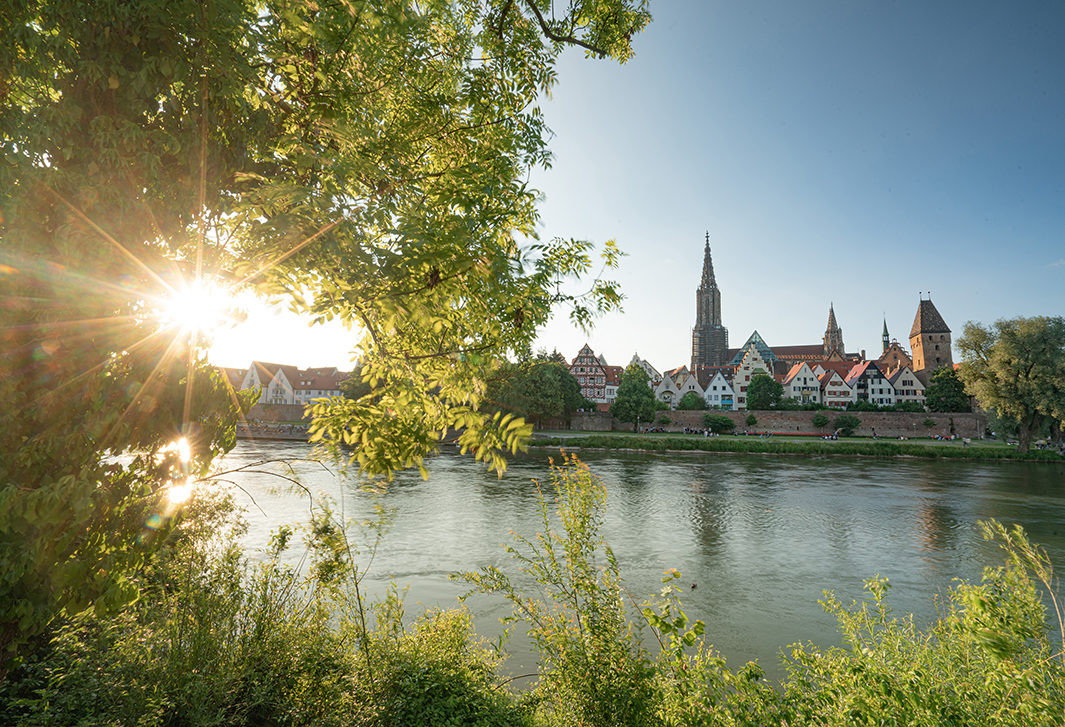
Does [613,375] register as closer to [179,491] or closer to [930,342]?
[930,342]

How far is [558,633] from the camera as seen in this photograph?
506 centimetres

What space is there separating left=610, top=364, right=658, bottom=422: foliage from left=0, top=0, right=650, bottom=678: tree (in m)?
65.3

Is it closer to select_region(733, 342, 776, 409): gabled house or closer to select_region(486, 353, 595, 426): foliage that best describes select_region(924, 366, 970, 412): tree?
select_region(733, 342, 776, 409): gabled house

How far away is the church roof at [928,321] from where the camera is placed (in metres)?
90.6

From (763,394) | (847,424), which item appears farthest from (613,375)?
(847,424)

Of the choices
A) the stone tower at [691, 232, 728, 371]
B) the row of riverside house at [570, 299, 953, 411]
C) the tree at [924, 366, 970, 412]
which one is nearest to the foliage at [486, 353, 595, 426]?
the row of riverside house at [570, 299, 953, 411]

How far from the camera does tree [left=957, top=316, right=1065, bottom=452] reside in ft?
138

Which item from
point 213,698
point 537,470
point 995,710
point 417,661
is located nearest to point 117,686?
point 213,698

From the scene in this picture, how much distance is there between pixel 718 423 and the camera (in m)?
67.8

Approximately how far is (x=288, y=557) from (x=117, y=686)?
9.42m

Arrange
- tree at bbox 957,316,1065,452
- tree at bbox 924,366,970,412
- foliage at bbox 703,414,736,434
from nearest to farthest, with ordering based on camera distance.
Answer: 1. tree at bbox 957,316,1065,452
2. foliage at bbox 703,414,736,434
3. tree at bbox 924,366,970,412

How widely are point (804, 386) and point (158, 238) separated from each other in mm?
99282

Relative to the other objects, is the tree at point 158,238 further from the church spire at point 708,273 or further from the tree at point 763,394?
the church spire at point 708,273

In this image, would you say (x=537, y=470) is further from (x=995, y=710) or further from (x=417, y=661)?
(x=995, y=710)
